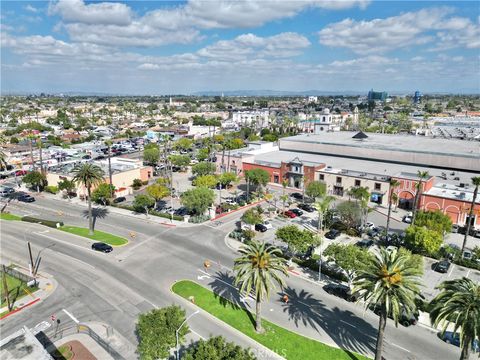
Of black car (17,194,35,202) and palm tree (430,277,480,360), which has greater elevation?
palm tree (430,277,480,360)

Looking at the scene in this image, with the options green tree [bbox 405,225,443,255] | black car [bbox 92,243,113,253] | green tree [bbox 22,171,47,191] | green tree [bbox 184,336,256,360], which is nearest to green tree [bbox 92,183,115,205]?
green tree [bbox 22,171,47,191]

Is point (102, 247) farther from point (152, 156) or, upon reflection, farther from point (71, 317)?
point (152, 156)

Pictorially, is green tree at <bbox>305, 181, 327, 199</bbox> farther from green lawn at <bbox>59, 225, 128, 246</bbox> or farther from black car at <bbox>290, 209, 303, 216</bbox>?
green lawn at <bbox>59, 225, 128, 246</bbox>

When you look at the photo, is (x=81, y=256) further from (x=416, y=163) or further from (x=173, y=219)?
(x=416, y=163)

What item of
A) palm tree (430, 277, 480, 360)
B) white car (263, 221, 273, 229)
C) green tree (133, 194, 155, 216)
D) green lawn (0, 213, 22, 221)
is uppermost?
palm tree (430, 277, 480, 360)

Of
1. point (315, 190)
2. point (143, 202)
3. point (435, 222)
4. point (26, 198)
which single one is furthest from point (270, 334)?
point (26, 198)

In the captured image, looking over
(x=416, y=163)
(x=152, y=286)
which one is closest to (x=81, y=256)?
(x=152, y=286)
